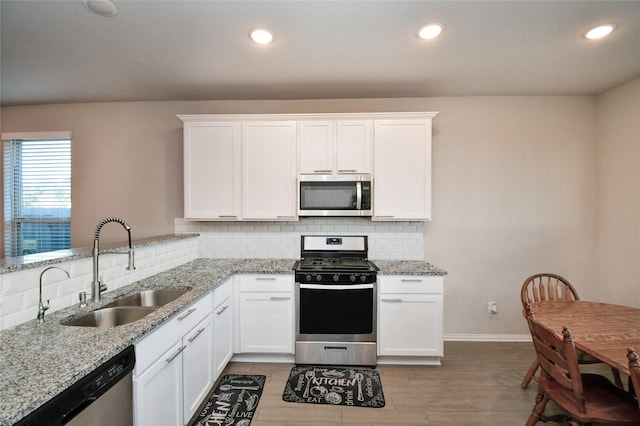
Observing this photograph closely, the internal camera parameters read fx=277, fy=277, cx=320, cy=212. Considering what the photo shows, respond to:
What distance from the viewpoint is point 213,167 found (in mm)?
2861

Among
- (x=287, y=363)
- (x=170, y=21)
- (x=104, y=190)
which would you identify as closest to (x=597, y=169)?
(x=287, y=363)

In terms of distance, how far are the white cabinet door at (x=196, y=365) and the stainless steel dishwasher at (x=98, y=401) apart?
18.5 inches

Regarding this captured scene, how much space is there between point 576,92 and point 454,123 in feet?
4.26

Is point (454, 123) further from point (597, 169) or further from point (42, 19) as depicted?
point (42, 19)

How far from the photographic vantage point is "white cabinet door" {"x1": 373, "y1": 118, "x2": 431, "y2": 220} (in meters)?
2.78

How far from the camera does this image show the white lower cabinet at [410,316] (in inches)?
100

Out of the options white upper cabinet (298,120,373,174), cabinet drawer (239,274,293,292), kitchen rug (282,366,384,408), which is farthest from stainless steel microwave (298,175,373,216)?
kitchen rug (282,366,384,408)

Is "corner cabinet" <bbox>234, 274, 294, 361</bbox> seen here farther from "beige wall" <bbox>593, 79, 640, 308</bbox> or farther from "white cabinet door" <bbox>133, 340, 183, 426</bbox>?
"beige wall" <bbox>593, 79, 640, 308</bbox>

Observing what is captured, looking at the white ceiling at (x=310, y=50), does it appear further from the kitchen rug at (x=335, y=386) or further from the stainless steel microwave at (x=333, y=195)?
the kitchen rug at (x=335, y=386)

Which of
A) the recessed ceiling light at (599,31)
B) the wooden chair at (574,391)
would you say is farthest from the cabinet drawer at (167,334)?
the recessed ceiling light at (599,31)

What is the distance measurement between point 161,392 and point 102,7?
Result: 230 centimetres

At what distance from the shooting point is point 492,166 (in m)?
3.11

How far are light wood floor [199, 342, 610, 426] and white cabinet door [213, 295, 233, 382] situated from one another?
263 mm

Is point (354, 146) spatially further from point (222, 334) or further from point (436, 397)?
point (436, 397)
